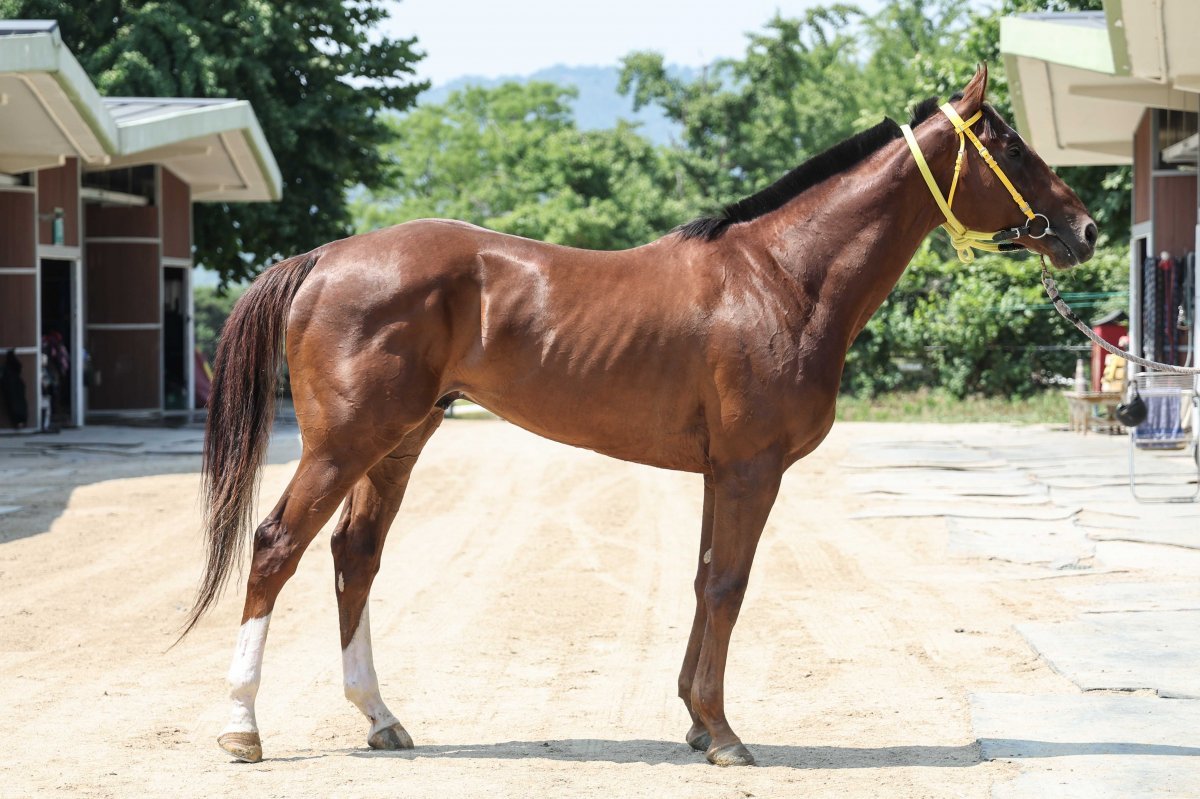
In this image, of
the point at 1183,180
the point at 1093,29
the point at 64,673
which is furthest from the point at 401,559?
the point at 1183,180

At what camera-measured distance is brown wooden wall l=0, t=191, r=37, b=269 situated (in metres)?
18.6

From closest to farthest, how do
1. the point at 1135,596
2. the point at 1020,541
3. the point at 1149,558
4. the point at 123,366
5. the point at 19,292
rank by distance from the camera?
the point at 1135,596 → the point at 1149,558 → the point at 1020,541 → the point at 19,292 → the point at 123,366

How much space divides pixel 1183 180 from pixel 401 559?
11.9m

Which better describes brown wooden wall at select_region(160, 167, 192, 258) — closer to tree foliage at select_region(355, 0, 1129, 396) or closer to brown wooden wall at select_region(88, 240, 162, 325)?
brown wooden wall at select_region(88, 240, 162, 325)

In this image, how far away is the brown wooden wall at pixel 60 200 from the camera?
64.1 feet

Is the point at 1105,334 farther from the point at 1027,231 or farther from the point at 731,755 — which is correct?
the point at 731,755

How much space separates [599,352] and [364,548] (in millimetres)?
1220

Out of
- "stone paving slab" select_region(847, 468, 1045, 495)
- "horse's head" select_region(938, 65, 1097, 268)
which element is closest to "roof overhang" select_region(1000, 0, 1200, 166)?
"stone paving slab" select_region(847, 468, 1045, 495)

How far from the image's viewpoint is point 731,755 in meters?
4.67

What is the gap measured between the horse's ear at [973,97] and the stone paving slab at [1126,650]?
242cm

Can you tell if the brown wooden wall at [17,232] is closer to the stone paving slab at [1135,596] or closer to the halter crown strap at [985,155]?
the stone paving slab at [1135,596]

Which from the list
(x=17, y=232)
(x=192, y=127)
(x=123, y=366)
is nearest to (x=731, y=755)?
(x=17, y=232)

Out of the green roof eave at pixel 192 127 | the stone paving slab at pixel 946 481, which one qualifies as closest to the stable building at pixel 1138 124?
the stone paving slab at pixel 946 481

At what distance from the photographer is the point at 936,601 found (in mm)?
7672
